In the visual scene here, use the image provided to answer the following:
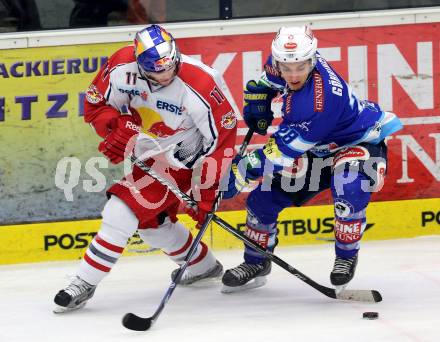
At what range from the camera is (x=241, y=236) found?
470 cm

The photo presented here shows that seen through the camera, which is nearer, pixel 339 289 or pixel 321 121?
pixel 321 121

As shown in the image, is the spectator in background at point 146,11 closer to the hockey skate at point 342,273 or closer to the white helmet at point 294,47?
the white helmet at point 294,47

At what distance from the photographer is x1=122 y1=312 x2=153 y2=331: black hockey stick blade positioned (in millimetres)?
4188

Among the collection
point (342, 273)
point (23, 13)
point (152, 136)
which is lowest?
point (342, 273)

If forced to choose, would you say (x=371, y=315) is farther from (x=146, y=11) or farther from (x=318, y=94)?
(x=146, y=11)

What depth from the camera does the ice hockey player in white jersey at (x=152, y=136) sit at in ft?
14.7

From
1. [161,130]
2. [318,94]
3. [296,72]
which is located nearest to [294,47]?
[296,72]

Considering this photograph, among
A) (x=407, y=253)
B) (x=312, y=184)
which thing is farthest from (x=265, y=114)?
(x=407, y=253)

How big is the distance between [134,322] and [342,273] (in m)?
0.90

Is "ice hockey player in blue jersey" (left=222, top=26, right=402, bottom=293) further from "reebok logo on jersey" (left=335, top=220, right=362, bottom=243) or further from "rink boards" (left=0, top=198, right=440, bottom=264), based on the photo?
"rink boards" (left=0, top=198, right=440, bottom=264)

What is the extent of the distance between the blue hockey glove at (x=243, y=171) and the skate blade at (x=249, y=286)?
1.66 feet

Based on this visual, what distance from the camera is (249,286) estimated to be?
496 centimetres

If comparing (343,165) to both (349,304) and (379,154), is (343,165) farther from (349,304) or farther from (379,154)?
(349,304)

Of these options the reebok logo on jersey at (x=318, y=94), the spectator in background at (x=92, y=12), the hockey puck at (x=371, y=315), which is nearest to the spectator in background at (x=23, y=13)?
the spectator in background at (x=92, y=12)
